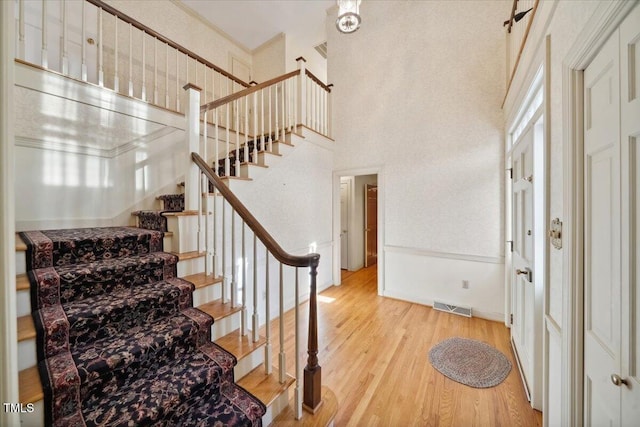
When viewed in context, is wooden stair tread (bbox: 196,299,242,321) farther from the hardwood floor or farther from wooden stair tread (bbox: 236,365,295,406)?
the hardwood floor

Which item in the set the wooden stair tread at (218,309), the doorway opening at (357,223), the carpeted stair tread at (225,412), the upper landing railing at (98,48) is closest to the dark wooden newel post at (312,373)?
the carpeted stair tread at (225,412)

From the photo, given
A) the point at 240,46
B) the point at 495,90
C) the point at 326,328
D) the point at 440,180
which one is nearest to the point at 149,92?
the point at 240,46

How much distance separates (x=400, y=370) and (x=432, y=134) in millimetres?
2838

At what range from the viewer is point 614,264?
0.78 m

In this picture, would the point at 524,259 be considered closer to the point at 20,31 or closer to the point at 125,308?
the point at 125,308

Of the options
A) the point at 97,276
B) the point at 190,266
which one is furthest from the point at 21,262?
the point at 190,266

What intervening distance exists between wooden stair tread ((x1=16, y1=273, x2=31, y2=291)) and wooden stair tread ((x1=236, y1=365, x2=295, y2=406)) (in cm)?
125

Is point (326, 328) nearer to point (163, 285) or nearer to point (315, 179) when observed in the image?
point (163, 285)

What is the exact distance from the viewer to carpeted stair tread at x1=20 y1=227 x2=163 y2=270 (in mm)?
1468

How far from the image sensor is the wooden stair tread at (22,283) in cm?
122

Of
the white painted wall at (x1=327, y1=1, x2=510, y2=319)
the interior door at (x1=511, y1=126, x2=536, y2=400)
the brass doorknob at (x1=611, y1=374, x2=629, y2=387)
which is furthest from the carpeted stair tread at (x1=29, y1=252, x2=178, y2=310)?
the white painted wall at (x1=327, y1=1, x2=510, y2=319)

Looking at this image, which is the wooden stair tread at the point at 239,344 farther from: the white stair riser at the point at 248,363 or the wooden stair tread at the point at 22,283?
the wooden stair tread at the point at 22,283

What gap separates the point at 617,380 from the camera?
74 centimetres

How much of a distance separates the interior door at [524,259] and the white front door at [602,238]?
2.75 feet
